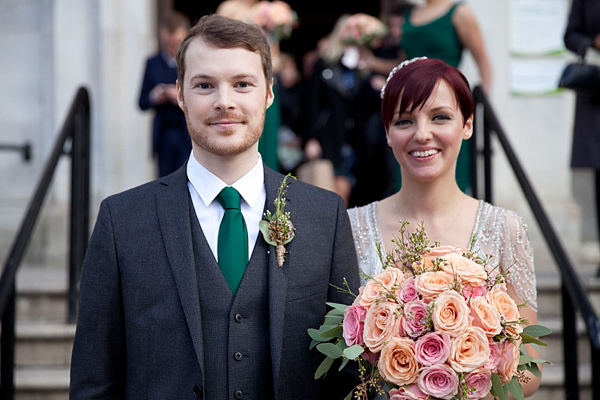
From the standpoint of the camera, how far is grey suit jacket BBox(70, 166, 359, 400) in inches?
94.3

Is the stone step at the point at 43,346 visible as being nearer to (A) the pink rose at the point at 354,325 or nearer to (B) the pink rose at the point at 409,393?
(A) the pink rose at the point at 354,325

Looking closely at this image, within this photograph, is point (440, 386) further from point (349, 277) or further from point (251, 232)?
point (251, 232)

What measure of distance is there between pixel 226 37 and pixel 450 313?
1.13 meters

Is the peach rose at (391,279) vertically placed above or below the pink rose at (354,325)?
above

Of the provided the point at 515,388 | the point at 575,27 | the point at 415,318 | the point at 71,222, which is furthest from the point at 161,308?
the point at 575,27

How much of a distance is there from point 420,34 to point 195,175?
10.0 feet

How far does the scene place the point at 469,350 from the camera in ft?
7.24

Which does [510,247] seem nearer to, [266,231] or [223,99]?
[266,231]

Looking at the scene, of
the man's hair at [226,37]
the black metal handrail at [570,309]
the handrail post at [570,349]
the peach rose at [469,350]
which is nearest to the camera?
the peach rose at [469,350]

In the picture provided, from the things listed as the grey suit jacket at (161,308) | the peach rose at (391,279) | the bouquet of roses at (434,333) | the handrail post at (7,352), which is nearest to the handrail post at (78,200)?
the handrail post at (7,352)

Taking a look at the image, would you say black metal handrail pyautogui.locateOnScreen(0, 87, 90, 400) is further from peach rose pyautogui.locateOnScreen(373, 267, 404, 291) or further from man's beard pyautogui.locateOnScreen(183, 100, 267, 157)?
peach rose pyautogui.locateOnScreen(373, 267, 404, 291)

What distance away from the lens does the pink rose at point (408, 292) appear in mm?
2316

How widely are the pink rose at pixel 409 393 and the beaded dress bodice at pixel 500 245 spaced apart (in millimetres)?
838

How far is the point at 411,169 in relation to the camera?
3.00 meters
